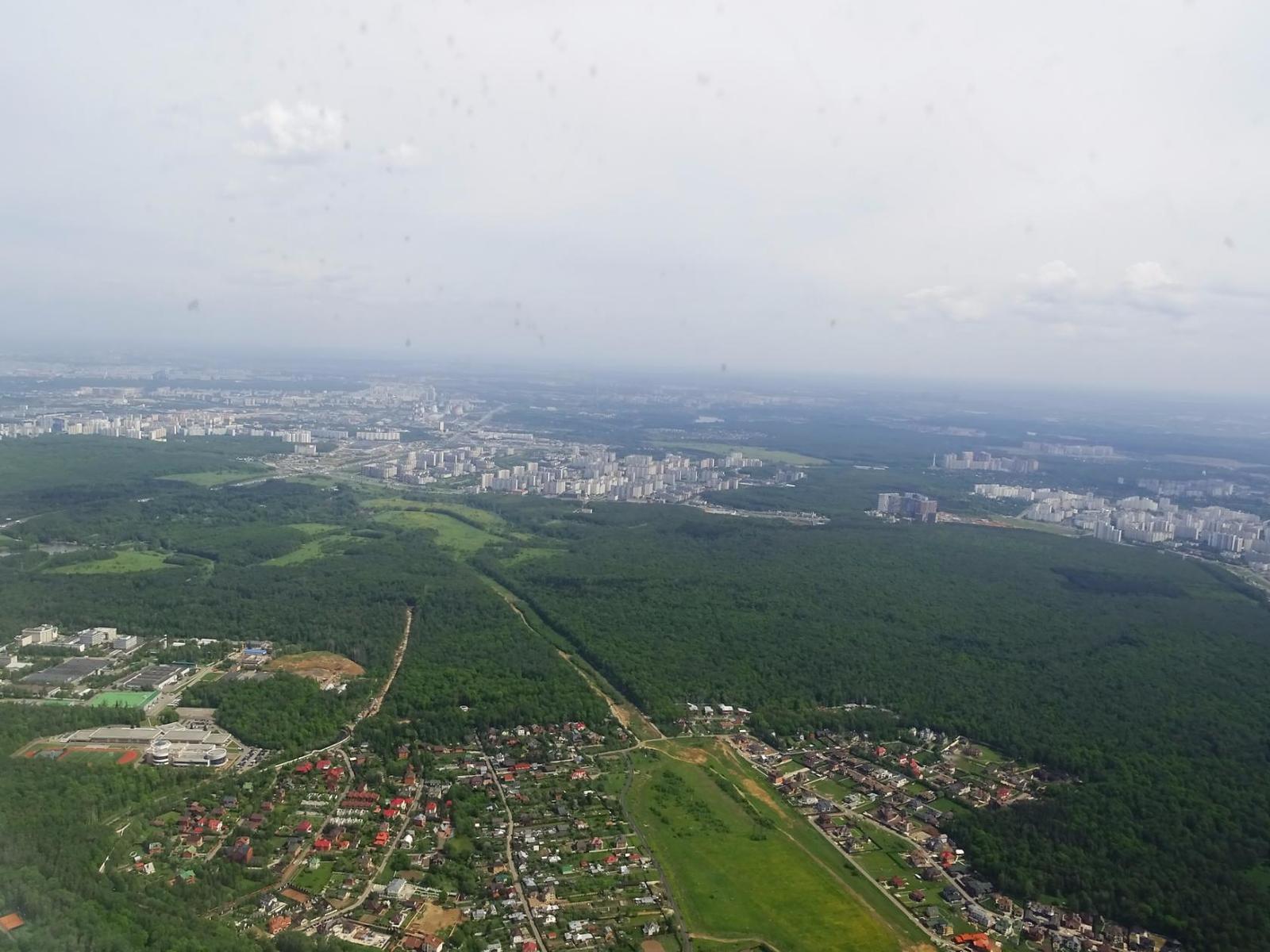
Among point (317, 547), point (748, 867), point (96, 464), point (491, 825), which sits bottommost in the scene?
point (748, 867)

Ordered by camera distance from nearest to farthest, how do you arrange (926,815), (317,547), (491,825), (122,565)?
1. (491,825)
2. (926,815)
3. (122,565)
4. (317,547)

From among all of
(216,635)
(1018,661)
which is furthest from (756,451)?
(216,635)

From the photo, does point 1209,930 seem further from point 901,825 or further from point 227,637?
point 227,637

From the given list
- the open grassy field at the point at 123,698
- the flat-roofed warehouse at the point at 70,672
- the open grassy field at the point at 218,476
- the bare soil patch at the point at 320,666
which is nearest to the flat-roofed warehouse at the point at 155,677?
the open grassy field at the point at 123,698

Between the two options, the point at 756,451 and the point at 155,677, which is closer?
the point at 155,677

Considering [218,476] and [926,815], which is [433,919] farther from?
[218,476]

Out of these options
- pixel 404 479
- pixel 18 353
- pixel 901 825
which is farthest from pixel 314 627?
pixel 18 353

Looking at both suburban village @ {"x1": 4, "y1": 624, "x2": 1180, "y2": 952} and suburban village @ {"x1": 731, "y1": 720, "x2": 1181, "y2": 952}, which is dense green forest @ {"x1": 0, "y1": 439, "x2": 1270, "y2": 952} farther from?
suburban village @ {"x1": 4, "y1": 624, "x2": 1180, "y2": 952}
